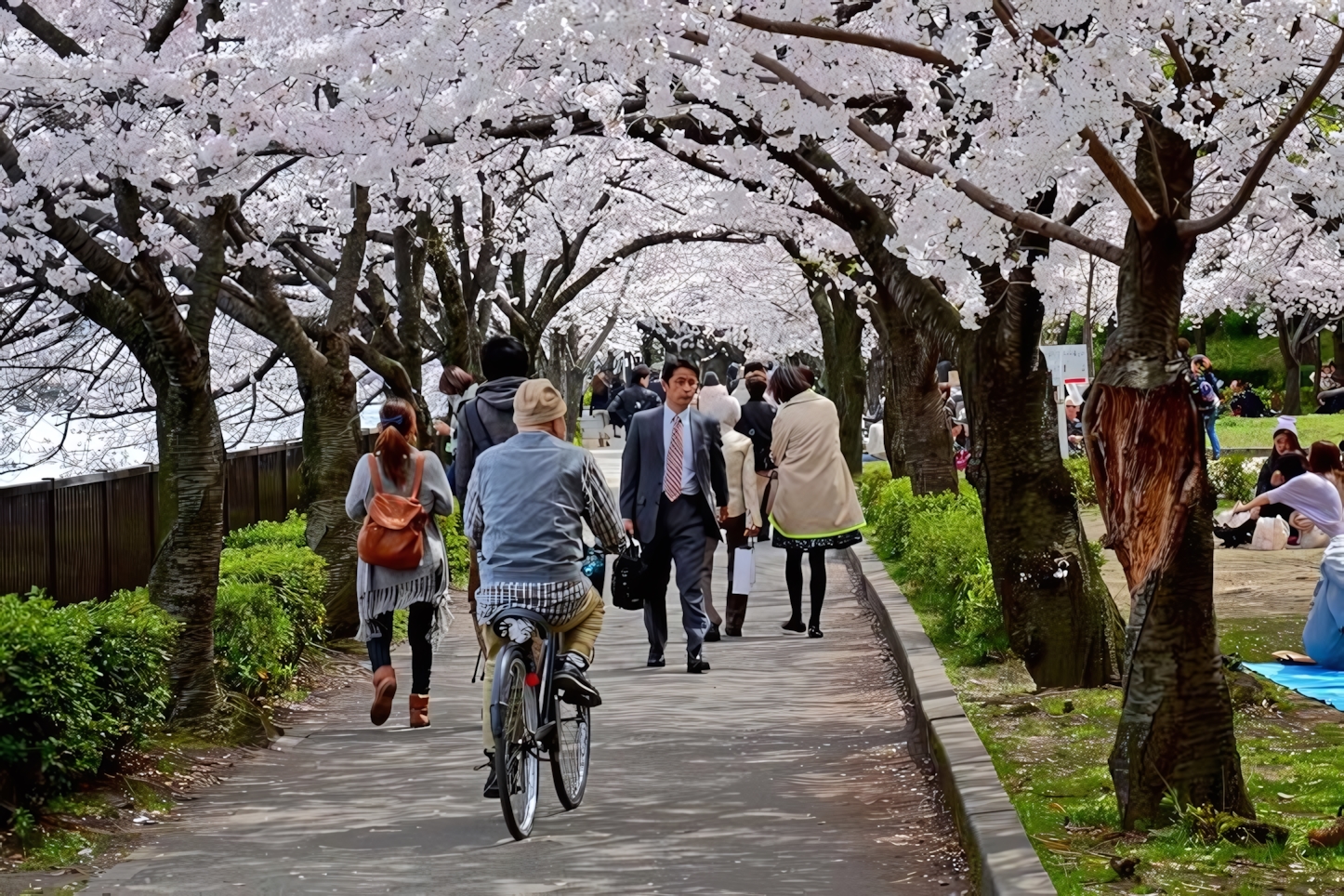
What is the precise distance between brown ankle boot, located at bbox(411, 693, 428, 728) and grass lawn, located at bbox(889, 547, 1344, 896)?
8.65ft

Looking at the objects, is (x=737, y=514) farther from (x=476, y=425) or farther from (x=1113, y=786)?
(x=1113, y=786)

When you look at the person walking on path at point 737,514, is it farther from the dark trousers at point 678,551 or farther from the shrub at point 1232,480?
the shrub at point 1232,480

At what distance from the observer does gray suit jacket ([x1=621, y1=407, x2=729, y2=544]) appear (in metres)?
10.7

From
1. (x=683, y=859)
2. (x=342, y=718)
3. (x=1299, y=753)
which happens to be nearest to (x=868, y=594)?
(x=342, y=718)

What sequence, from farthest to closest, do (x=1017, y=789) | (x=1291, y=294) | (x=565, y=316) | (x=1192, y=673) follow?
(x=565, y=316) < (x=1291, y=294) < (x=1017, y=789) < (x=1192, y=673)

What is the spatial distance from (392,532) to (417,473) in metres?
0.35

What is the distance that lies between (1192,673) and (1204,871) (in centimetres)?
81

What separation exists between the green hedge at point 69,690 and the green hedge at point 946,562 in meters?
4.56

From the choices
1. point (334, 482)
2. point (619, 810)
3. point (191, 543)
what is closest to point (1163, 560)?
point (619, 810)

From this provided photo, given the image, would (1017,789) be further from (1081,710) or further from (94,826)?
(94,826)

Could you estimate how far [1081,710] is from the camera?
26.2 ft

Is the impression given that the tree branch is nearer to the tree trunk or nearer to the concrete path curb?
the tree trunk

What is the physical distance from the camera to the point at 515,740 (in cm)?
620

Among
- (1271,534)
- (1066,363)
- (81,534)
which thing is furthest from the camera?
(1066,363)
